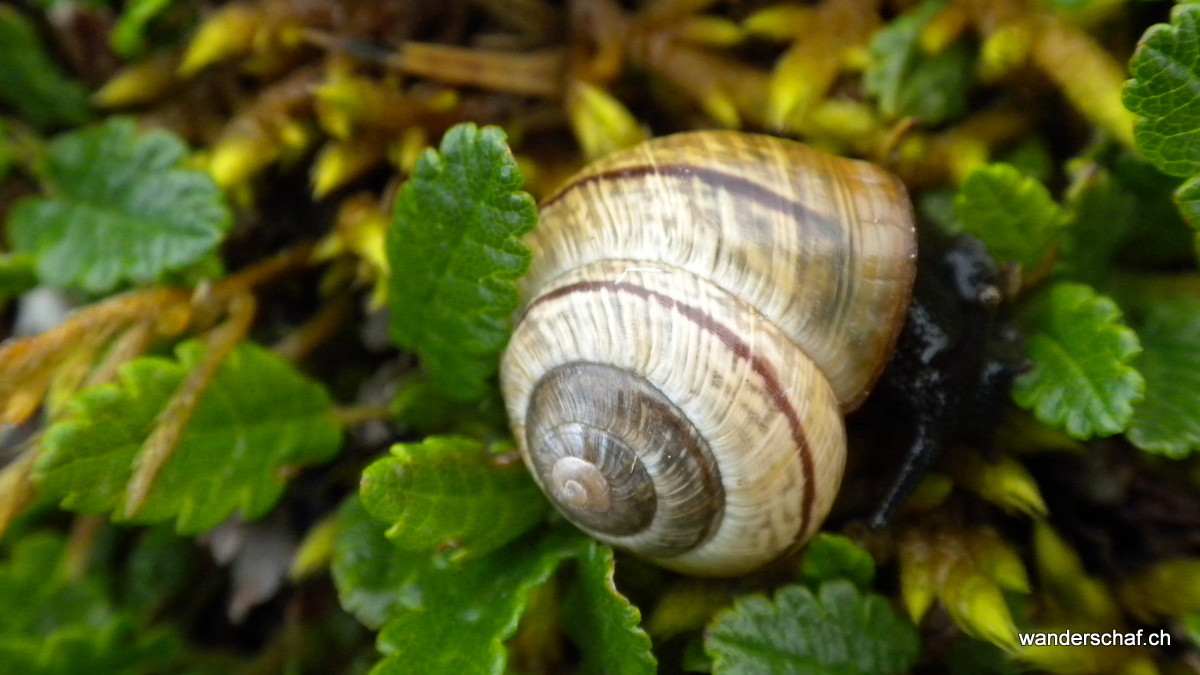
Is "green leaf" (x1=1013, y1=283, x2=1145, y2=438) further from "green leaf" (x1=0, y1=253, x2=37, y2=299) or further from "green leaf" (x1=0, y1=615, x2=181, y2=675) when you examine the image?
"green leaf" (x1=0, y1=253, x2=37, y2=299)

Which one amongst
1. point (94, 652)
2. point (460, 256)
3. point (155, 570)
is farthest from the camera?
point (155, 570)

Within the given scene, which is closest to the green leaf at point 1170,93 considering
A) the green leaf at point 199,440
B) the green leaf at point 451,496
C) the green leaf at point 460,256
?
the green leaf at point 460,256

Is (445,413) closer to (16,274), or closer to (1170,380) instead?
(16,274)

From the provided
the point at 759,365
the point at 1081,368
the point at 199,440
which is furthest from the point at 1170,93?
the point at 199,440

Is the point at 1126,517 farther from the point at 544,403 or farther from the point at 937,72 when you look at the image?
the point at 544,403

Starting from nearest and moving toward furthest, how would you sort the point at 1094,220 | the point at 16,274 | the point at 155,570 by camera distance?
the point at 1094,220 → the point at 16,274 → the point at 155,570

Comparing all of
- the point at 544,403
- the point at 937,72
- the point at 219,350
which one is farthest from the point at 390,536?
the point at 937,72
